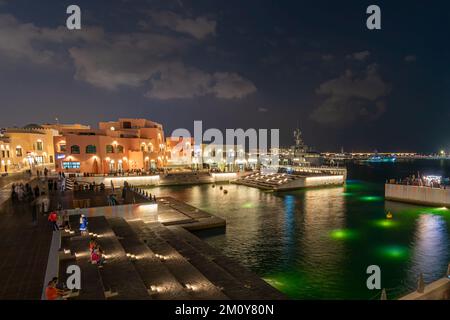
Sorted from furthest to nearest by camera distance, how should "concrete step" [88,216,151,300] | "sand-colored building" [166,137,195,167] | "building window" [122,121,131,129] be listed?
"sand-colored building" [166,137,195,167] → "building window" [122,121,131,129] → "concrete step" [88,216,151,300]

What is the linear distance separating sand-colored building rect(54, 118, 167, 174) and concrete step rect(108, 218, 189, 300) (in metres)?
34.2

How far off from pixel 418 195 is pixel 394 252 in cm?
1930

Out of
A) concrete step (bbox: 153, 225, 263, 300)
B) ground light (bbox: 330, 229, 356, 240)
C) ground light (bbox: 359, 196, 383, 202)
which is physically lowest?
ground light (bbox: 330, 229, 356, 240)

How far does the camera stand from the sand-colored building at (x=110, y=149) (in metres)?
44.9

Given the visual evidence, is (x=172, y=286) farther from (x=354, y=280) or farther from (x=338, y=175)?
(x=338, y=175)

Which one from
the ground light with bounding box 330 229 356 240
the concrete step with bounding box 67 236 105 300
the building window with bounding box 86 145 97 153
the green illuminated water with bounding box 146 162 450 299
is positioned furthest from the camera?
the building window with bounding box 86 145 97 153

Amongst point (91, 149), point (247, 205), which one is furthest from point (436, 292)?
point (91, 149)

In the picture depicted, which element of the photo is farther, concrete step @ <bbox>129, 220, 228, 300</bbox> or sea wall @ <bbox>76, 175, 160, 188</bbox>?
sea wall @ <bbox>76, 175, 160, 188</bbox>

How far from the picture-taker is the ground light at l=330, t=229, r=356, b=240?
20733 mm

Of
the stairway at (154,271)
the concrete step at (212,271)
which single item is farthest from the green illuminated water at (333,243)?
the concrete step at (212,271)

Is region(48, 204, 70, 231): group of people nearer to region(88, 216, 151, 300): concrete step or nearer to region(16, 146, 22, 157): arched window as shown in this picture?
region(88, 216, 151, 300): concrete step

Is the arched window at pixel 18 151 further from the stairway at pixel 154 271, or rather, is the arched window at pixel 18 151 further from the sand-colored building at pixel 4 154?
the stairway at pixel 154 271

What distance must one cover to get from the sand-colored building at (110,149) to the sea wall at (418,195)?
4118 centimetres

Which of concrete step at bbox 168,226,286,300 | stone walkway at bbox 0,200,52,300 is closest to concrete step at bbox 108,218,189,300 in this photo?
concrete step at bbox 168,226,286,300
